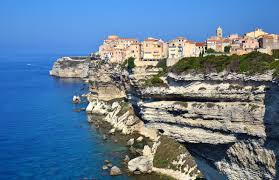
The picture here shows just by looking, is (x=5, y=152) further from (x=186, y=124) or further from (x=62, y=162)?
(x=186, y=124)

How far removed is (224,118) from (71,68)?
315 ft

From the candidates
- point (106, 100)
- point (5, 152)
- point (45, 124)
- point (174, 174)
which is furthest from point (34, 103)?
point (174, 174)

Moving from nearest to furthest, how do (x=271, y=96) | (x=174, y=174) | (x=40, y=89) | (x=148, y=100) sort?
(x=271, y=96)
(x=148, y=100)
(x=174, y=174)
(x=40, y=89)

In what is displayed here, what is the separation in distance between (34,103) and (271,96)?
179 feet

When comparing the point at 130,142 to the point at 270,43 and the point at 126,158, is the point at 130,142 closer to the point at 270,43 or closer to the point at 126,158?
the point at 126,158

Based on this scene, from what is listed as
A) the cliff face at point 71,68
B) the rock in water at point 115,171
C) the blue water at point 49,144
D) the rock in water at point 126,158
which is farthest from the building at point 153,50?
the cliff face at point 71,68

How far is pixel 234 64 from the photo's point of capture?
818 inches

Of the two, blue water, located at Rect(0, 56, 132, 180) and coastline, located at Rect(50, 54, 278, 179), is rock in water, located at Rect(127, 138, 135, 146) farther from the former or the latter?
coastline, located at Rect(50, 54, 278, 179)

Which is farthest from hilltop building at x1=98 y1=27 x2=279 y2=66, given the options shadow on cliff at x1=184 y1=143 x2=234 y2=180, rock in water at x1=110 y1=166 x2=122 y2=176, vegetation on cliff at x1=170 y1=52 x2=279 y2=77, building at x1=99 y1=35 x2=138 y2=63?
shadow on cliff at x1=184 y1=143 x2=234 y2=180

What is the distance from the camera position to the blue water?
3428cm

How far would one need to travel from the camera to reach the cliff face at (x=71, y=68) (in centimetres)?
11182

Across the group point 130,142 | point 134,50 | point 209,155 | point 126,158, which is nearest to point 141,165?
point 126,158

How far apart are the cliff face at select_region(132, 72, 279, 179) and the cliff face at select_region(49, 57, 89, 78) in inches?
3504

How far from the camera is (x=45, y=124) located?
51.4 m
